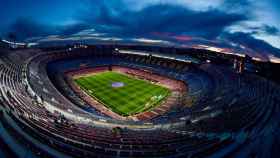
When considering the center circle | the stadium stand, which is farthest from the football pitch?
the stadium stand

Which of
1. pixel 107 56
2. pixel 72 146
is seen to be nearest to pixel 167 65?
pixel 107 56

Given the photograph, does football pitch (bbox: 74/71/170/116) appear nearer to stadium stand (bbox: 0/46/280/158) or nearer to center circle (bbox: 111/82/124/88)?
center circle (bbox: 111/82/124/88)

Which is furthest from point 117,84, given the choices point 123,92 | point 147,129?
point 147,129

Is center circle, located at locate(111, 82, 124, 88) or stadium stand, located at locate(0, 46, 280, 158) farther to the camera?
center circle, located at locate(111, 82, 124, 88)

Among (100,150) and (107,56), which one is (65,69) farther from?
(100,150)

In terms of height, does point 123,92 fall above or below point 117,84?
below

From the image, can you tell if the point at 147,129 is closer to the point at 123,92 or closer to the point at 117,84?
the point at 123,92

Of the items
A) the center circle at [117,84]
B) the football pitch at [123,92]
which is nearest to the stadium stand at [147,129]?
the football pitch at [123,92]

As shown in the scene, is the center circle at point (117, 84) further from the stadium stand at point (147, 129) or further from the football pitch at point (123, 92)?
the stadium stand at point (147, 129)

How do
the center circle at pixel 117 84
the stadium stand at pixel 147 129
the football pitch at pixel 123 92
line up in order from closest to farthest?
1. the stadium stand at pixel 147 129
2. the football pitch at pixel 123 92
3. the center circle at pixel 117 84
